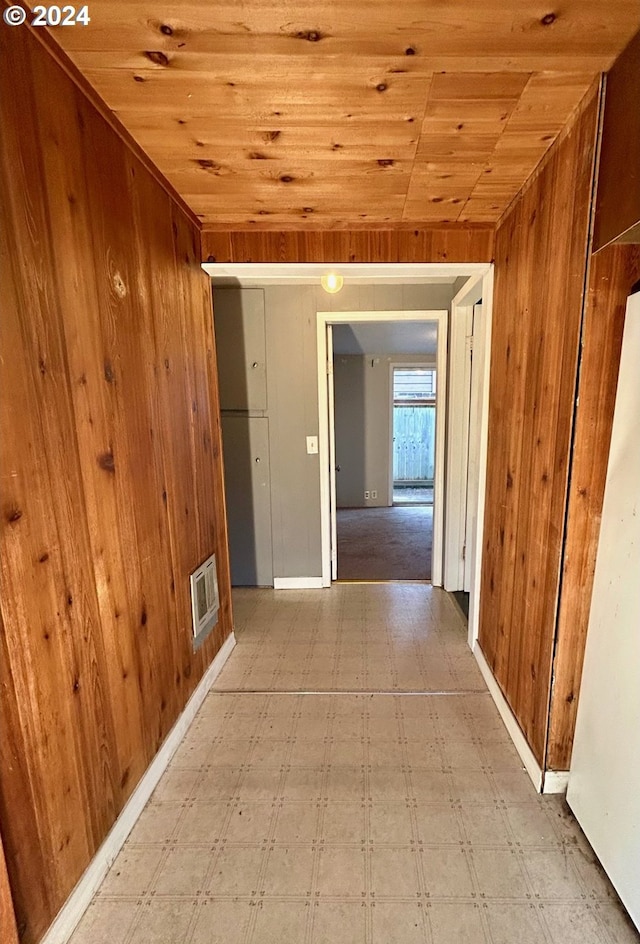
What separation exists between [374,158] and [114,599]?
1.75 metres

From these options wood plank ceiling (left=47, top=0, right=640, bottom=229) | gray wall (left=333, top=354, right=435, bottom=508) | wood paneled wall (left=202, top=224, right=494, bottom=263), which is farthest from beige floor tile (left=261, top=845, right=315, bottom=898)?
gray wall (left=333, top=354, right=435, bottom=508)

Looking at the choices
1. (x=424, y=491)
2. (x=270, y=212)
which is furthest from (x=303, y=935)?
(x=424, y=491)

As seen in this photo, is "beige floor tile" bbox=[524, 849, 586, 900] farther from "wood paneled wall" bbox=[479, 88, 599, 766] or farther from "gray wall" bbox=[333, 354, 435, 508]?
"gray wall" bbox=[333, 354, 435, 508]

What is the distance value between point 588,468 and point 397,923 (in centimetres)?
141

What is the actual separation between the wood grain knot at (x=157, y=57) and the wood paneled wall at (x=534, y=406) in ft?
3.80

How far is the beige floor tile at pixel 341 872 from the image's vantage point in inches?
45.4

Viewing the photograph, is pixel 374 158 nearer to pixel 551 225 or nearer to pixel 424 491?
pixel 551 225

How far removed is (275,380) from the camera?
9.66ft

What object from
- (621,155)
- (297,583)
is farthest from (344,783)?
(621,155)

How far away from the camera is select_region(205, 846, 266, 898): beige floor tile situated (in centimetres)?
116

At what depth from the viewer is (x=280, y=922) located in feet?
3.56

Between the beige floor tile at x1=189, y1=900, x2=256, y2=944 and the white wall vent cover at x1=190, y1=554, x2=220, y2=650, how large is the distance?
904 millimetres

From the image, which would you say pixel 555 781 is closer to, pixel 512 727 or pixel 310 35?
pixel 512 727

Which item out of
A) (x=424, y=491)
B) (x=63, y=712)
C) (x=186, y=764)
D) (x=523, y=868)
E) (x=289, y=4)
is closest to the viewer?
(x=289, y=4)
